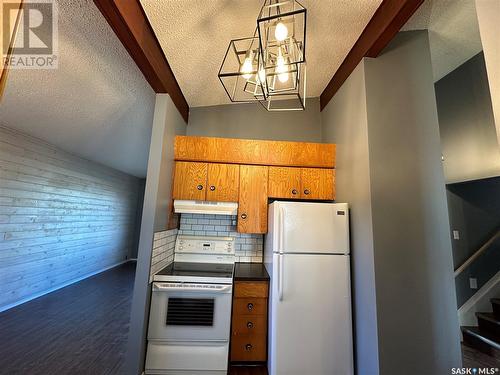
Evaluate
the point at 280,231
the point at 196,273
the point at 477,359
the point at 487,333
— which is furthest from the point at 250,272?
the point at 487,333

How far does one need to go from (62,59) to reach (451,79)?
4504 millimetres

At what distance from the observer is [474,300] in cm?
299

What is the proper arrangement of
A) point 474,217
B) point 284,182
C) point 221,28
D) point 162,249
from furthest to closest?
point 474,217, point 284,182, point 162,249, point 221,28

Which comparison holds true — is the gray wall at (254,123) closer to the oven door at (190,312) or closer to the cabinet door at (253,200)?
the cabinet door at (253,200)

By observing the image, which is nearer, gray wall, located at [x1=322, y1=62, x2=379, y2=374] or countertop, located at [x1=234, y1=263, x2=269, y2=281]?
gray wall, located at [x1=322, y1=62, x2=379, y2=374]

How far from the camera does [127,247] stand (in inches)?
270

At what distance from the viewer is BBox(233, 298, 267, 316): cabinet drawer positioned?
2.11 metres

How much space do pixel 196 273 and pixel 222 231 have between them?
0.71 metres

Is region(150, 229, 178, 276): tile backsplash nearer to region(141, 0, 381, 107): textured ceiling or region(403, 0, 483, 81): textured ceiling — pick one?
region(141, 0, 381, 107): textured ceiling

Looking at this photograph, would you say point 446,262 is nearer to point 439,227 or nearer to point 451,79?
point 439,227

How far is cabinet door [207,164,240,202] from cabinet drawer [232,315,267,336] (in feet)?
3.76

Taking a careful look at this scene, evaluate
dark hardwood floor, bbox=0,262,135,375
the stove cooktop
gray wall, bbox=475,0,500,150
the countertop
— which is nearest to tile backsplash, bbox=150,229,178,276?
the stove cooktop

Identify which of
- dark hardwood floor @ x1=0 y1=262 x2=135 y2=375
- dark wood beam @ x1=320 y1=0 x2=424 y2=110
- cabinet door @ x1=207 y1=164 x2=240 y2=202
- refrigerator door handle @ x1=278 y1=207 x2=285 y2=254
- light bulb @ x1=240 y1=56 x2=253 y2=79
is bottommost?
dark hardwood floor @ x1=0 y1=262 x2=135 y2=375

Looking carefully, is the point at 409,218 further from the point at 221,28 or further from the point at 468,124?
the point at 468,124
